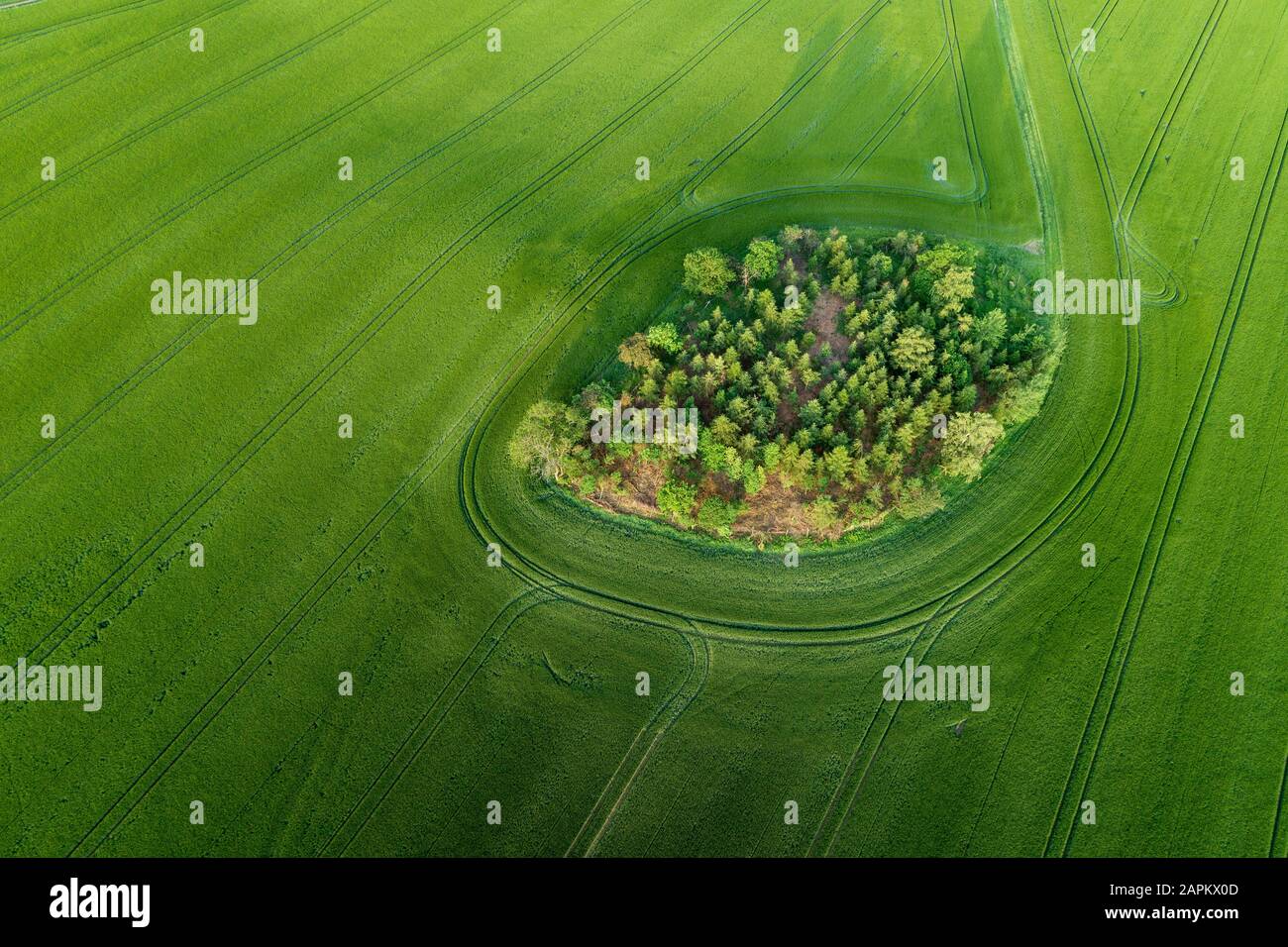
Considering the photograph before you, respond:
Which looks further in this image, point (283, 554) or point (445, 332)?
point (445, 332)

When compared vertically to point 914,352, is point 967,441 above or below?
below

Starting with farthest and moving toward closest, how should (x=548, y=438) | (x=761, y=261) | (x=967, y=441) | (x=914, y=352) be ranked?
(x=761, y=261) → (x=914, y=352) → (x=967, y=441) → (x=548, y=438)

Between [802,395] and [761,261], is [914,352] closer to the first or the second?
[802,395]

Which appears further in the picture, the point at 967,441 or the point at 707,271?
the point at 707,271

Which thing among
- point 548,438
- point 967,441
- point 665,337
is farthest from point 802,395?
point 548,438

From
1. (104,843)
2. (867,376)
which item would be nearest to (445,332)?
(867,376)

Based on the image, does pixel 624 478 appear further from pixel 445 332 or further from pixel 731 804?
pixel 731 804

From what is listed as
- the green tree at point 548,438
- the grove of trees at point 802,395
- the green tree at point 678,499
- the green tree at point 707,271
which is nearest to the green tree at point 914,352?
the grove of trees at point 802,395

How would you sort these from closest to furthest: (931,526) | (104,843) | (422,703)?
1. (104,843)
2. (422,703)
3. (931,526)
